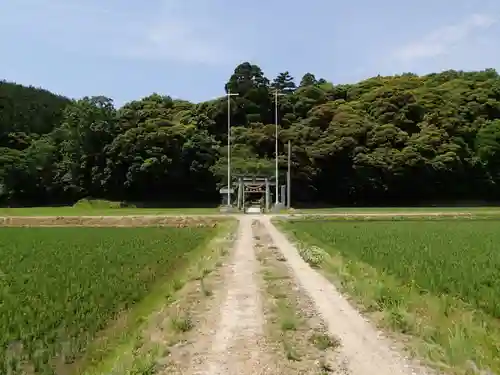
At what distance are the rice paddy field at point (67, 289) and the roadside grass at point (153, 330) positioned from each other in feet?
1.11

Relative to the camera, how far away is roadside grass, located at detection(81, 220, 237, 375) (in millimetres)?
7352

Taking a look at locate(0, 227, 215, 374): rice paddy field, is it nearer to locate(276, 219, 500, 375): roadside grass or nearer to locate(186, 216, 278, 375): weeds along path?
locate(186, 216, 278, 375): weeds along path

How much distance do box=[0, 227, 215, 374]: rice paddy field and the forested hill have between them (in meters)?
46.0

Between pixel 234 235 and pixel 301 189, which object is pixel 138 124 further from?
pixel 234 235

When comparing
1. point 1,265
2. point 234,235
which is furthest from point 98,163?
point 1,265

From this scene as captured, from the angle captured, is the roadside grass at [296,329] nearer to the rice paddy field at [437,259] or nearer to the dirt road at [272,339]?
the dirt road at [272,339]

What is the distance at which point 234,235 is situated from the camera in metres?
30.2

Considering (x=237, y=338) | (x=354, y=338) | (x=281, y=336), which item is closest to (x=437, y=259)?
(x=354, y=338)

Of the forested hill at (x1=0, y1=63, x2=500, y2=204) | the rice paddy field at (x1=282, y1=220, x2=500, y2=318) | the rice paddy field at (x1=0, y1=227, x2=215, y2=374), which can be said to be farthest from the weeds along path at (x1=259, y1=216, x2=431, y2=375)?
the forested hill at (x1=0, y1=63, x2=500, y2=204)

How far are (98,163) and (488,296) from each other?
228 feet

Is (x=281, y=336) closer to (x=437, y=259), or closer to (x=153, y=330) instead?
(x=153, y=330)

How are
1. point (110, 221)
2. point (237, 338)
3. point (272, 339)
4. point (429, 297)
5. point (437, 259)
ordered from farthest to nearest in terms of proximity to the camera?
1. point (110, 221)
2. point (437, 259)
3. point (429, 297)
4. point (237, 338)
5. point (272, 339)

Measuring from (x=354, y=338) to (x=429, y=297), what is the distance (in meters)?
3.34

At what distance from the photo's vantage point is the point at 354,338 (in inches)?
346
